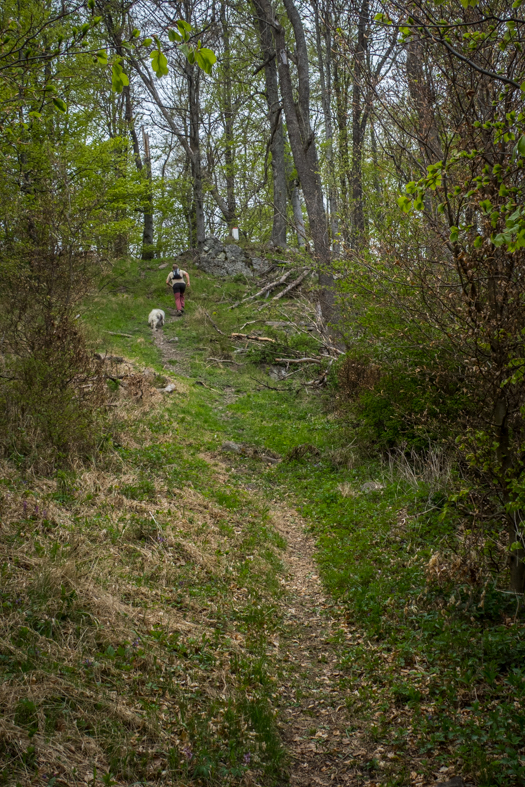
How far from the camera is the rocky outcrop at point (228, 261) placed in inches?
885

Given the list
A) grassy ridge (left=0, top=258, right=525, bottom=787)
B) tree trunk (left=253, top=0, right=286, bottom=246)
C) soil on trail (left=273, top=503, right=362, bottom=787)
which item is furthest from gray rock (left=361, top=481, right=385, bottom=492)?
tree trunk (left=253, top=0, right=286, bottom=246)

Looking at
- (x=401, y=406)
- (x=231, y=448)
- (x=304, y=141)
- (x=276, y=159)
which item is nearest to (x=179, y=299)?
(x=276, y=159)

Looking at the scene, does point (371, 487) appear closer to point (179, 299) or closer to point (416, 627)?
point (416, 627)

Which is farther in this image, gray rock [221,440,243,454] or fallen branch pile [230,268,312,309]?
fallen branch pile [230,268,312,309]

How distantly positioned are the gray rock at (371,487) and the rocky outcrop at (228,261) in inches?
630

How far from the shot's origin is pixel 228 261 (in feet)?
74.7

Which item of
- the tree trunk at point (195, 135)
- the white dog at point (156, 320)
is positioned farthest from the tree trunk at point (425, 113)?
the tree trunk at point (195, 135)

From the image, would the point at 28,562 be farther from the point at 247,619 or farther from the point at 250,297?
the point at 250,297

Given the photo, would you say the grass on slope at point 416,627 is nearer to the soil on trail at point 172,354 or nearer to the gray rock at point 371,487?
A: the gray rock at point 371,487

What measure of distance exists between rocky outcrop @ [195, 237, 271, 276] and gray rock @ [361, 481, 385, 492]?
16.0 meters

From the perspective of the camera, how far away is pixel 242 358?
16.0 metres

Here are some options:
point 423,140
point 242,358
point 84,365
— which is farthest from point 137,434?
point 242,358

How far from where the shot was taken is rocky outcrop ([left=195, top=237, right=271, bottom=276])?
22484 millimetres

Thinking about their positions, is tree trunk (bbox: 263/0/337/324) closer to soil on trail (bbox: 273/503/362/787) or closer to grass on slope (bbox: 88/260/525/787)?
grass on slope (bbox: 88/260/525/787)
